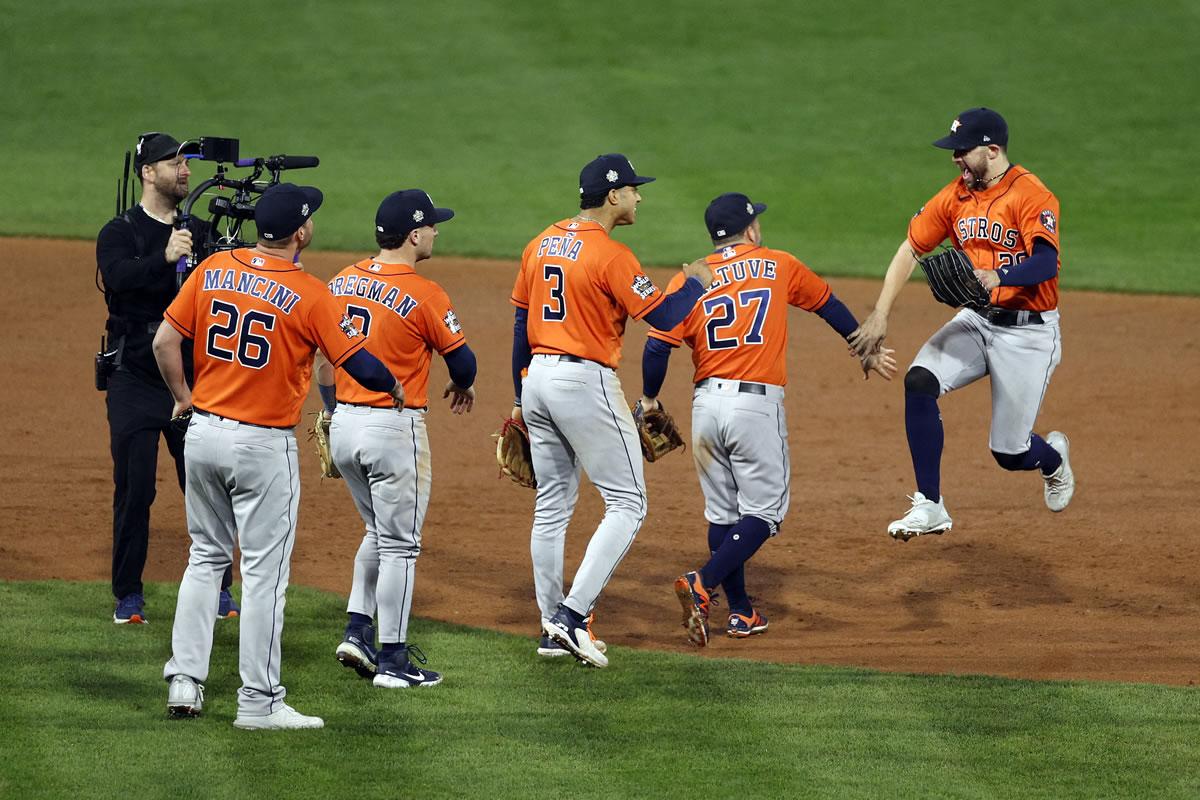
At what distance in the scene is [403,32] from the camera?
28.9m

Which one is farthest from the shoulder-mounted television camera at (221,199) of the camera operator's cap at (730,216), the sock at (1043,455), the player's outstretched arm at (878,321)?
the sock at (1043,455)

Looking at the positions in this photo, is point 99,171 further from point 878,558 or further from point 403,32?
point 878,558

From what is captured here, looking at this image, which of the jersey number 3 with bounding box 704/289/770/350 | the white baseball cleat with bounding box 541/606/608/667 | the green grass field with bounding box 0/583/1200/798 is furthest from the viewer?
the jersey number 3 with bounding box 704/289/770/350

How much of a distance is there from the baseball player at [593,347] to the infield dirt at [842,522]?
477mm

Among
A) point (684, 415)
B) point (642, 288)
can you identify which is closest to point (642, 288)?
point (642, 288)

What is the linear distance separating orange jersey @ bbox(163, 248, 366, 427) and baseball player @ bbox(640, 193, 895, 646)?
2.02 metres

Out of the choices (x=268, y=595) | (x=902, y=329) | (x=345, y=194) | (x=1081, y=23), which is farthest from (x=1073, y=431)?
(x=1081, y=23)

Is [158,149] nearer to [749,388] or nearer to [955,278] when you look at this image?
[749,388]

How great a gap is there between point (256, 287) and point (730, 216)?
261 cm

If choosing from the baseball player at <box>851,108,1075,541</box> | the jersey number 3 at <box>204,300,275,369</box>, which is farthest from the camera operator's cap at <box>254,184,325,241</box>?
the baseball player at <box>851,108,1075,541</box>

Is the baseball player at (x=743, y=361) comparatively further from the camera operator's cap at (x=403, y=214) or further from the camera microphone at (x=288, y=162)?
the camera microphone at (x=288, y=162)

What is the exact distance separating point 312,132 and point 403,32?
17.2ft

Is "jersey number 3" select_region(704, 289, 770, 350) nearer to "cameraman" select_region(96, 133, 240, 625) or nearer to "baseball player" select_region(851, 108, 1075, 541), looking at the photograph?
"baseball player" select_region(851, 108, 1075, 541)

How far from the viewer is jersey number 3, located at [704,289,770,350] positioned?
7.68 metres
